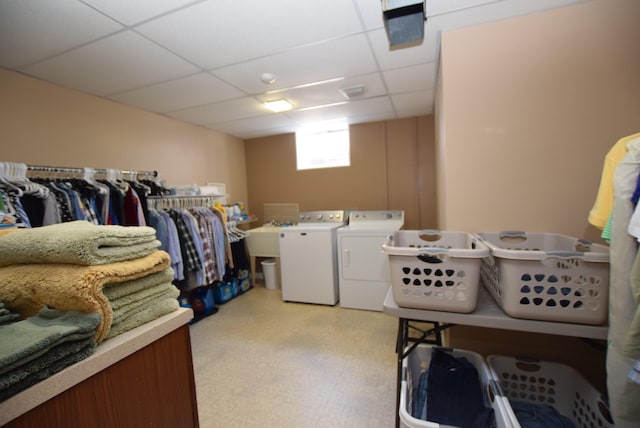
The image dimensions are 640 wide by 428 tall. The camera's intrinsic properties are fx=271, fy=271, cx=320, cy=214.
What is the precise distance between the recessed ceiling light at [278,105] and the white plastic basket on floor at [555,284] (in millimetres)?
2345

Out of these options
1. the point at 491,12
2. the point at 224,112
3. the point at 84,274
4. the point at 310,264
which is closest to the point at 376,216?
the point at 310,264

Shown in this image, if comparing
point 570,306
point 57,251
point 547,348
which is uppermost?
point 57,251

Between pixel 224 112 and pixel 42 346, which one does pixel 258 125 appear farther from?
pixel 42 346

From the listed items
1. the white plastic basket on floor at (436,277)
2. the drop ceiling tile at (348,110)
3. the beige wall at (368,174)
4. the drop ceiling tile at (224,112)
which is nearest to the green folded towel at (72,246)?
the white plastic basket on floor at (436,277)

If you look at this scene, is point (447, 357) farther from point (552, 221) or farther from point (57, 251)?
point (57, 251)

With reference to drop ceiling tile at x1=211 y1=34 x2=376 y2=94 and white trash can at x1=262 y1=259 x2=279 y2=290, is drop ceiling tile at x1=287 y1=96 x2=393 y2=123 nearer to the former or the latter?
drop ceiling tile at x1=211 y1=34 x2=376 y2=94

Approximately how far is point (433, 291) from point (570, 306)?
477 millimetres

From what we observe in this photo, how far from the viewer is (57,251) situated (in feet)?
1.96

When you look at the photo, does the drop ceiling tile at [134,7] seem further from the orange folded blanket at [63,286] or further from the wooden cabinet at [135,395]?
the wooden cabinet at [135,395]

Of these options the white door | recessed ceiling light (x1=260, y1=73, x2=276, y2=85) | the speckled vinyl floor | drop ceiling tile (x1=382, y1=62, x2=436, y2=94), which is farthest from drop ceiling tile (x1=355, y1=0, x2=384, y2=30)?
the speckled vinyl floor

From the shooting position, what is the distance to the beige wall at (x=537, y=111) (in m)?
1.42

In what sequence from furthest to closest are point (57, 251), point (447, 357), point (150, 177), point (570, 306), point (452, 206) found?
point (150, 177), point (452, 206), point (447, 357), point (570, 306), point (57, 251)

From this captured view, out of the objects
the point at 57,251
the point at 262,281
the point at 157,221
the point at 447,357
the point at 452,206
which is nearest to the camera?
the point at 57,251

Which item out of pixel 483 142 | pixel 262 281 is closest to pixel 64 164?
pixel 262 281
